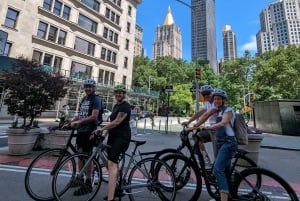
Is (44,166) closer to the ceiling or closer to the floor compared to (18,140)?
closer to the floor

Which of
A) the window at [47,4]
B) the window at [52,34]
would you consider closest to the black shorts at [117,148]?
the window at [52,34]

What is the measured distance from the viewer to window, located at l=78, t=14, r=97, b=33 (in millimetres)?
30945

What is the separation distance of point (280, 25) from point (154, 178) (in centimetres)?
10407

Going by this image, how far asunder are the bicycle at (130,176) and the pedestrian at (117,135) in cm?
20

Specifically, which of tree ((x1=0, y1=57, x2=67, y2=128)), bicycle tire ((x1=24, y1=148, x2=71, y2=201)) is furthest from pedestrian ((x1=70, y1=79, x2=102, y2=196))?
tree ((x1=0, y1=57, x2=67, y2=128))

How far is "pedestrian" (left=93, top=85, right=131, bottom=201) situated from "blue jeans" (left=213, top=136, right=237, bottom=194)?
1.52 meters

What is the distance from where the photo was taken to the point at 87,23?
105ft

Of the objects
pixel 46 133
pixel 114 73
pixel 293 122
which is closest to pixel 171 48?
pixel 114 73

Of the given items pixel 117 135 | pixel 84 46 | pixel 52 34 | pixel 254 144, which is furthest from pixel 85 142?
pixel 84 46

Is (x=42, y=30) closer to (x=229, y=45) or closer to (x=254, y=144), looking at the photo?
(x=254, y=144)

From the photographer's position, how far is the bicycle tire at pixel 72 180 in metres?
3.54

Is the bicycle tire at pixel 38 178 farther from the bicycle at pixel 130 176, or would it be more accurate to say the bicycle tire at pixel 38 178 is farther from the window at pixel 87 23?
the window at pixel 87 23

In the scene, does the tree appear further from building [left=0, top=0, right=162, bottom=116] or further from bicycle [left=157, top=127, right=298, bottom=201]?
building [left=0, top=0, right=162, bottom=116]

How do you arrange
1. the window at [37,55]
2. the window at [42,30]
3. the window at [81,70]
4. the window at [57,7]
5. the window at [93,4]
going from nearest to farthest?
the window at [37,55]
the window at [42,30]
the window at [57,7]
the window at [81,70]
the window at [93,4]
